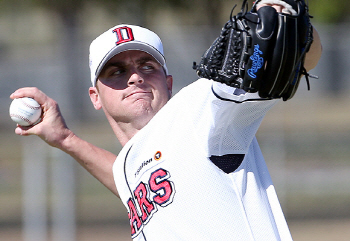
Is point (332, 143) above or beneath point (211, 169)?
above

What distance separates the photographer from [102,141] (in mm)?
8031

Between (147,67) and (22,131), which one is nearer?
(147,67)

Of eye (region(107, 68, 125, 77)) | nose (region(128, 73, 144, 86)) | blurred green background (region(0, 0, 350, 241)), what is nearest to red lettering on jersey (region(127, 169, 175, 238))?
nose (region(128, 73, 144, 86))

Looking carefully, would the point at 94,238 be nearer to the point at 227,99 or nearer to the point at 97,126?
the point at 97,126

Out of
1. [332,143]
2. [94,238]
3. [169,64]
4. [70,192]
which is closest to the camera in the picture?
[70,192]

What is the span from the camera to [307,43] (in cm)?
125

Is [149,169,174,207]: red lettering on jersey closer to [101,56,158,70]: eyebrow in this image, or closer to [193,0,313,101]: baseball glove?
[193,0,313,101]: baseball glove

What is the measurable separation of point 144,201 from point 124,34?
100cm

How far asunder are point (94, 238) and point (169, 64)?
335 cm

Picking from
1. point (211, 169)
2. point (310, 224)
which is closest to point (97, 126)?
point (310, 224)

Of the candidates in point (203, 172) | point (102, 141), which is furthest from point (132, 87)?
point (102, 141)

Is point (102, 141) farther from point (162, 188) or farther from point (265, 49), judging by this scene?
point (265, 49)

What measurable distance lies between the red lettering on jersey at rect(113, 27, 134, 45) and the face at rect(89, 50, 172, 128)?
0.06 meters

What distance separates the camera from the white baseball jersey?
1469 mm
